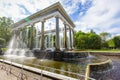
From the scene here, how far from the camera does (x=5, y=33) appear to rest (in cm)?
3734

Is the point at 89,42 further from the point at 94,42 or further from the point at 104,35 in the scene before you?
the point at 104,35

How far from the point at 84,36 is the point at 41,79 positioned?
139 ft

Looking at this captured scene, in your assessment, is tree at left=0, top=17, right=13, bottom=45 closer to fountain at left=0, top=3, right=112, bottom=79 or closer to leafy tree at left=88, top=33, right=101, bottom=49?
fountain at left=0, top=3, right=112, bottom=79

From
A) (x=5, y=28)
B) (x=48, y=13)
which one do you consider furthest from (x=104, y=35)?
(x=5, y=28)

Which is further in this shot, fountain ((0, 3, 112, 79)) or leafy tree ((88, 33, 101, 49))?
leafy tree ((88, 33, 101, 49))

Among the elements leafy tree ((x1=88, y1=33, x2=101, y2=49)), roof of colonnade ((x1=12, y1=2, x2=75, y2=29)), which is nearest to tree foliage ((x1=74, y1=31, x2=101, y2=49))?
leafy tree ((x1=88, y1=33, x2=101, y2=49))

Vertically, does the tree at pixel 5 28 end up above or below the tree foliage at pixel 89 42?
above

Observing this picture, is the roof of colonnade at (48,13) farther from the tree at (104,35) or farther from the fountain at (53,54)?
the tree at (104,35)


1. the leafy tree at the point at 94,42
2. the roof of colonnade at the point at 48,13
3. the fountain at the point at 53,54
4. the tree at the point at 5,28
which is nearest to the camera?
the fountain at the point at 53,54

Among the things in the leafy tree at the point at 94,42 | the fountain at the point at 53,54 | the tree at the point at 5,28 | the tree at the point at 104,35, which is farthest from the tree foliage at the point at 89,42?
the tree at the point at 5,28

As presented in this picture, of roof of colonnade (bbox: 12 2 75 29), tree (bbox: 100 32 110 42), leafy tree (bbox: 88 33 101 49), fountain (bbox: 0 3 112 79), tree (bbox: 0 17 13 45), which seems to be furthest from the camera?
tree (bbox: 100 32 110 42)

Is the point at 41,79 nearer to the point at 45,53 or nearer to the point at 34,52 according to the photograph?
the point at 45,53

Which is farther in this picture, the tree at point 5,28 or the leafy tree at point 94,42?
the leafy tree at point 94,42

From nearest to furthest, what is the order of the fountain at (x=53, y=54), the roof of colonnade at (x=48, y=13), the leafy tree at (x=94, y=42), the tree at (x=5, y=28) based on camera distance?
the fountain at (x=53, y=54) < the roof of colonnade at (x=48, y=13) < the tree at (x=5, y=28) < the leafy tree at (x=94, y=42)
